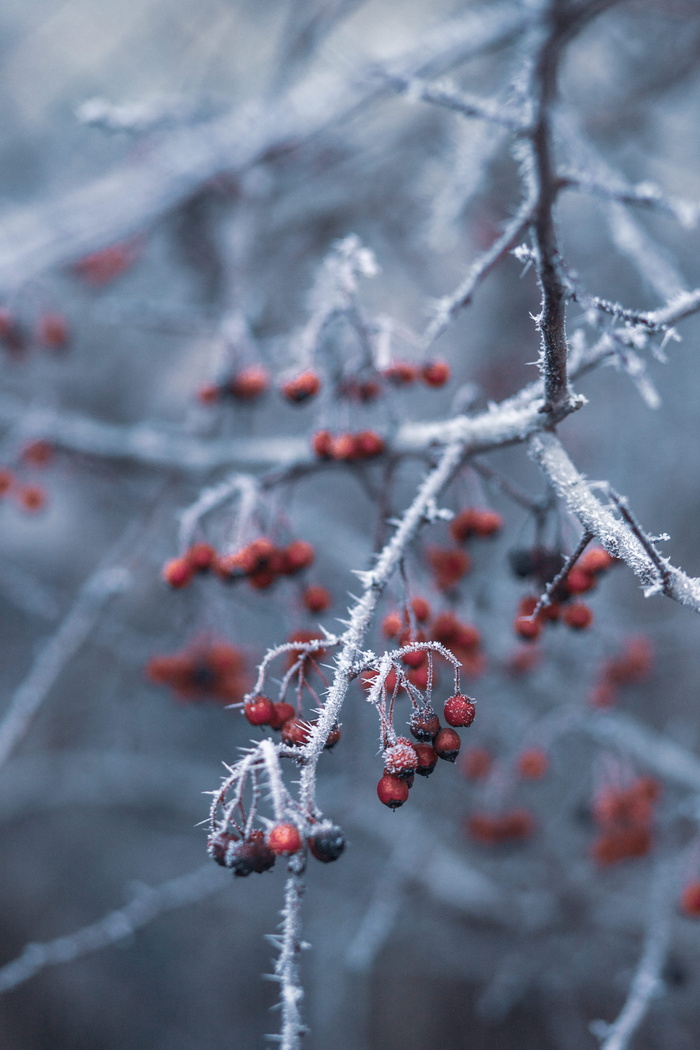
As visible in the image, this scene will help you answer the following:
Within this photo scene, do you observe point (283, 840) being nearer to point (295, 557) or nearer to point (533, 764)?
point (295, 557)

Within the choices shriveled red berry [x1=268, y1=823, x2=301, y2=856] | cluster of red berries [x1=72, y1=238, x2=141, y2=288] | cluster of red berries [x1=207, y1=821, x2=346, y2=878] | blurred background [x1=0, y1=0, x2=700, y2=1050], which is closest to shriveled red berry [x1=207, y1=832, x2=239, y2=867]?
cluster of red berries [x1=207, y1=821, x2=346, y2=878]

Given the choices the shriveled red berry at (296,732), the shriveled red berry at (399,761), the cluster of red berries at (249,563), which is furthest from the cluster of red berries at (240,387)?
the shriveled red berry at (399,761)

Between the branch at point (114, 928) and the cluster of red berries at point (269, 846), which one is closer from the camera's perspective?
the cluster of red berries at point (269, 846)

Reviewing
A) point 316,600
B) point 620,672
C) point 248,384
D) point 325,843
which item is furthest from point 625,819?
point 248,384

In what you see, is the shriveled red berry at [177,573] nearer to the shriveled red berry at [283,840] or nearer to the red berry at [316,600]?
the red berry at [316,600]

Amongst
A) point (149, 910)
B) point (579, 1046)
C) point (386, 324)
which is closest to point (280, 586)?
point (386, 324)

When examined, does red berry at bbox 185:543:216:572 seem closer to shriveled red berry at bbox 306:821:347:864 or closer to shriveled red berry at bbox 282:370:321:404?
shriveled red berry at bbox 282:370:321:404
